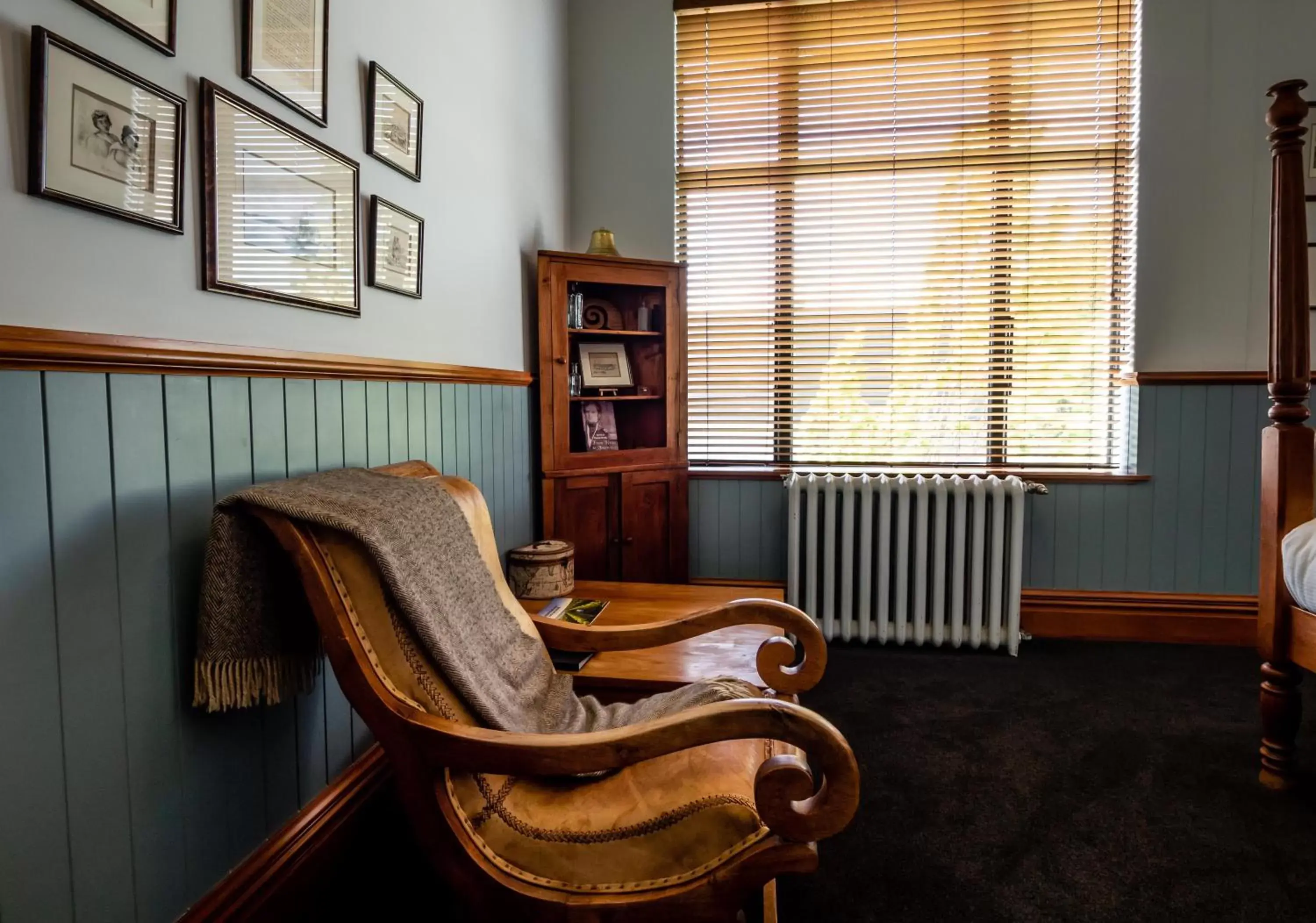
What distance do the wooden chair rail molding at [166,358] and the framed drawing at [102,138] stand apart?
181mm

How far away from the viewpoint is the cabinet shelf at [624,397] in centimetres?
281

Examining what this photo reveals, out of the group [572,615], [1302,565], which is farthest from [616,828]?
[1302,565]

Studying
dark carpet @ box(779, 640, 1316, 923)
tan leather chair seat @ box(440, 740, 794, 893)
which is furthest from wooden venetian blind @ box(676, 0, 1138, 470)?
tan leather chair seat @ box(440, 740, 794, 893)

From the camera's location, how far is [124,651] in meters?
1.06

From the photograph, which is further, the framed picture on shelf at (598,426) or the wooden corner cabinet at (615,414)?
the framed picture on shelf at (598,426)

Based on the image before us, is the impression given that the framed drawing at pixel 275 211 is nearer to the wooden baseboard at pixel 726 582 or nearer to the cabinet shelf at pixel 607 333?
the cabinet shelf at pixel 607 333

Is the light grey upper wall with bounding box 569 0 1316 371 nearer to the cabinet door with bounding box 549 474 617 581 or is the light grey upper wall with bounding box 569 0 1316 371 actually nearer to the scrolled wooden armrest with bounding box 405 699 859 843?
the cabinet door with bounding box 549 474 617 581

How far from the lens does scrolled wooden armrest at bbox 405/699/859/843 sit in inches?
38.5

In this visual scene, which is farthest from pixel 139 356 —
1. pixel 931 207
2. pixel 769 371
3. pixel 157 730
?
pixel 931 207

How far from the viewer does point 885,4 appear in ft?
10.2

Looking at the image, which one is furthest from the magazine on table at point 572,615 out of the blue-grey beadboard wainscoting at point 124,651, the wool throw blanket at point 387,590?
the blue-grey beadboard wainscoting at point 124,651

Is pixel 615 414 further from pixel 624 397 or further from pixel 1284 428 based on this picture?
pixel 1284 428

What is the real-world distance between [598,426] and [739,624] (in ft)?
5.13

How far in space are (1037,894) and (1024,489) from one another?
172 centimetres
